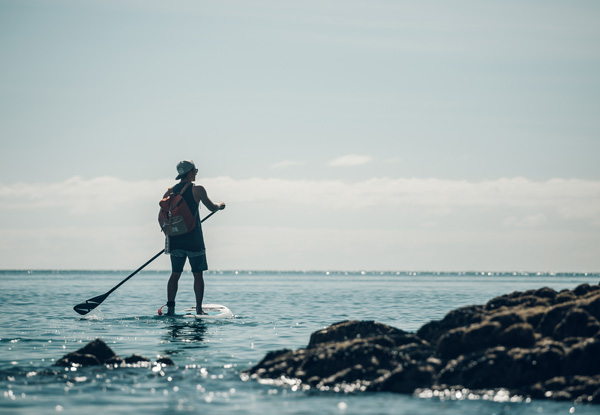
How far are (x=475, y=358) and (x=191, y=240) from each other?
7.80 metres

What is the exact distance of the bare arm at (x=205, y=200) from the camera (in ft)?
49.6

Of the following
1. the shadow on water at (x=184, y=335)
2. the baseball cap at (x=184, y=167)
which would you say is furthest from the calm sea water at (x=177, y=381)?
the baseball cap at (x=184, y=167)

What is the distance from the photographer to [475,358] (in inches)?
346

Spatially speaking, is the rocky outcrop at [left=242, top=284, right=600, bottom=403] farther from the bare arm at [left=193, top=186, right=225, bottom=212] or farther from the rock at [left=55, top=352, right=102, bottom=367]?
the bare arm at [left=193, top=186, right=225, bottom=212]

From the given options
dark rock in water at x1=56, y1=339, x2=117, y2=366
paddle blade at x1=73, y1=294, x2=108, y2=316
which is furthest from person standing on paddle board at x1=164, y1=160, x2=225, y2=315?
dark rock in water at x1=56, y1=339, x2=117, y2=366

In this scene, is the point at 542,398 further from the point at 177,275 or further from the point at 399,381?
the point at 177,275

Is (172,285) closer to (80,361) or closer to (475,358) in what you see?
(80,361)

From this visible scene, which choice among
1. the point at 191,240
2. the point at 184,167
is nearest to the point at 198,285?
the point at 191,240

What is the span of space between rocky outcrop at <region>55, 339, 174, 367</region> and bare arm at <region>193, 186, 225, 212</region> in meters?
5.13

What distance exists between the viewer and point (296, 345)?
12.6 meters


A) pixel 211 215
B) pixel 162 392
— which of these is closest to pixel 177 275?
pixel 211 215

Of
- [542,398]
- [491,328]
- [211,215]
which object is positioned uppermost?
[211,215]

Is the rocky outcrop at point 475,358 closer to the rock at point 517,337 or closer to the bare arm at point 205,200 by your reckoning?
the rock at point 517,337

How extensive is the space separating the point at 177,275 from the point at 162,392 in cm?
683
